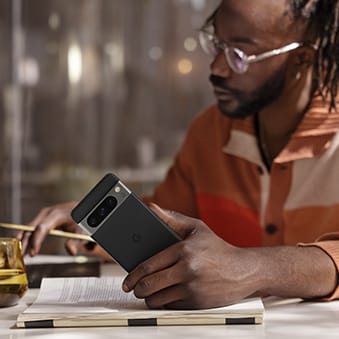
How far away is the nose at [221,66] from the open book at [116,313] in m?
0.80

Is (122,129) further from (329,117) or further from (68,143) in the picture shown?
(329,117)

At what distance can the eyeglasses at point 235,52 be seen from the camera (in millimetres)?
2369

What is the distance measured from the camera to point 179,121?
446 cm

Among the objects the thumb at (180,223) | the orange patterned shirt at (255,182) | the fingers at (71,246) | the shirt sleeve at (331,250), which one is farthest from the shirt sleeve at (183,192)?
the thumb at (180,223)

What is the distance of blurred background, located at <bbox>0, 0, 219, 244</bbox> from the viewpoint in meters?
4.23

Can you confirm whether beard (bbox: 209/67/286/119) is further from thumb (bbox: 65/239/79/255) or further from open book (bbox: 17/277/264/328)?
open book (bbox: 17/277/264/328)

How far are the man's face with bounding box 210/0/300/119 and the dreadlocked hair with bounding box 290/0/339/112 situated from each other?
0.05 meters

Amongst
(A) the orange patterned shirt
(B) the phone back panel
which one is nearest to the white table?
(B) the phone back panel

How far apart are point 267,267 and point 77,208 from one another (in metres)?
0.32

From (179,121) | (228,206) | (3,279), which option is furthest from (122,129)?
(3,279)

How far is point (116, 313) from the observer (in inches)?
61.9

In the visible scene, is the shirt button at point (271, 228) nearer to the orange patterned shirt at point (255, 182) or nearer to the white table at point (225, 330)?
the orange patterned shirt at point (255, 182)

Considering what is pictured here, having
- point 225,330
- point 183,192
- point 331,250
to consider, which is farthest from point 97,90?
A: point 225,330

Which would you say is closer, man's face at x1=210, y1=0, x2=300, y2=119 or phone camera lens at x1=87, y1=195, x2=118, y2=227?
phone camera lens at x1=87, y1=195, x2=118, y2=227
